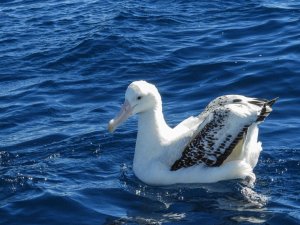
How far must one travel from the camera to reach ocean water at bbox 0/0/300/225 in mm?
10789

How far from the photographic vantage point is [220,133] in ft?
37.2

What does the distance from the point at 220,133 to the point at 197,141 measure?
332 millimetres

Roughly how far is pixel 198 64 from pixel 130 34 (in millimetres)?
2958

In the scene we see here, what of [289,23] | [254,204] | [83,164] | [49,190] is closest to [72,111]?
[83,164]

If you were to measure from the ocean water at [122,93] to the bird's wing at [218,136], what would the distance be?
0.36 metres

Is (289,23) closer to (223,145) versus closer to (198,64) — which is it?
(198,64)

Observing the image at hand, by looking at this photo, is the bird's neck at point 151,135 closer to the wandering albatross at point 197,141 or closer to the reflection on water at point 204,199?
the wandering albatross at point 197,141

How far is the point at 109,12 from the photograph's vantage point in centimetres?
2130

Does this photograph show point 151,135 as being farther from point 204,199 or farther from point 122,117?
point 204,199

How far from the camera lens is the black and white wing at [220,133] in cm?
1119

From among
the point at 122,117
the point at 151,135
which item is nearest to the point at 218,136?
the point at 151,135

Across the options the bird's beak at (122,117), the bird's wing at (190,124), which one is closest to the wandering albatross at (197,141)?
the bird's beak at (122,117)

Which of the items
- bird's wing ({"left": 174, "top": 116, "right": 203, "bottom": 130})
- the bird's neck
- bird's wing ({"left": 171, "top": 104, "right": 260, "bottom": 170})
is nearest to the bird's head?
the bird's neck

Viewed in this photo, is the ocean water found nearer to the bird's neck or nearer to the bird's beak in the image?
the bird's neck
